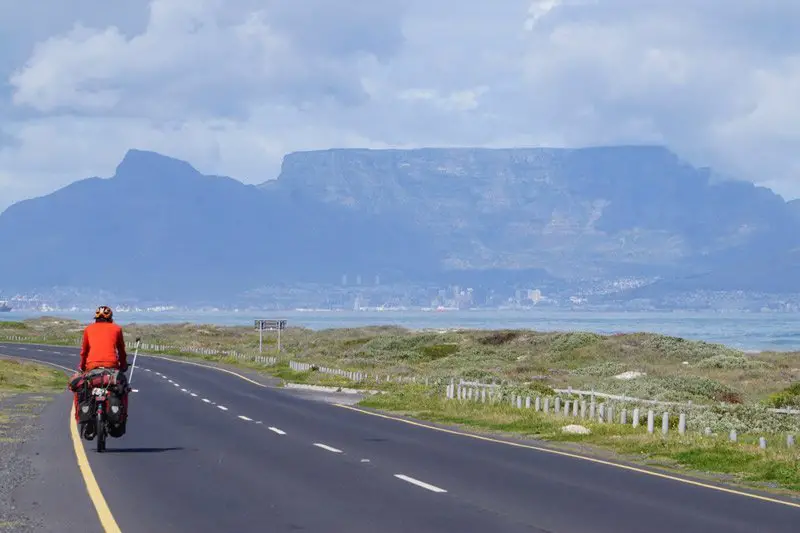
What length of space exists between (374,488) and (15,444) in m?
9.84

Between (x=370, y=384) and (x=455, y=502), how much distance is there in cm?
4303

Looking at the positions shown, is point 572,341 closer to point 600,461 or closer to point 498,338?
point 498,338

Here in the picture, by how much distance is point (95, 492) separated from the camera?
1641 cm

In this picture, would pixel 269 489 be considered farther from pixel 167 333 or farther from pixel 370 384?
pixel 167 333

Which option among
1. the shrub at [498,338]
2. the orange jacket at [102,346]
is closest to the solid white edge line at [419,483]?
the orange jacket at [102,346]

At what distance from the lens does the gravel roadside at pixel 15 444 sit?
46.0ft

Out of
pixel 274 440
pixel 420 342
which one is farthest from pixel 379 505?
pixel 420 342

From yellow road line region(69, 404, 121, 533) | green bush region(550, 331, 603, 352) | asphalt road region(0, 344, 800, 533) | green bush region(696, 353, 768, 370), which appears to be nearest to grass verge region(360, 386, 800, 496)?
asphalt road region(0, 344, 800, 533)

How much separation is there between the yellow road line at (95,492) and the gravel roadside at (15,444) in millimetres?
784

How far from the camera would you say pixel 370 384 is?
5881 centimetres

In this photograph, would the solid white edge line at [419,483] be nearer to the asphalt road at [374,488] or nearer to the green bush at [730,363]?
the asphalt road at [374,488]

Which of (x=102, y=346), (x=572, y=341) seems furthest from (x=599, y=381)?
(x=102, y=346)

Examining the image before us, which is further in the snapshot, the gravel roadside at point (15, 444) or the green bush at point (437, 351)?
the green bush at point (437, 351)

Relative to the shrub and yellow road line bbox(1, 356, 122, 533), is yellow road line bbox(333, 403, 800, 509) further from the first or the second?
the shrub
